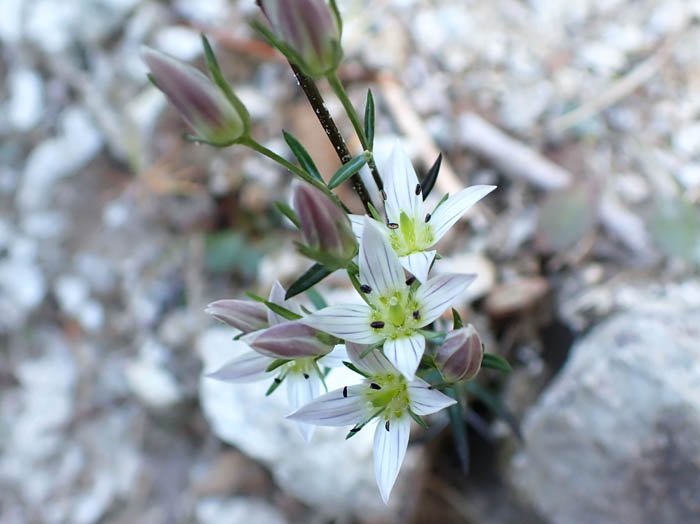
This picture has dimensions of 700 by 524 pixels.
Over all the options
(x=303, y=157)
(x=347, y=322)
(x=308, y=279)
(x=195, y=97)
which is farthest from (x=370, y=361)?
(x=195, y=97)

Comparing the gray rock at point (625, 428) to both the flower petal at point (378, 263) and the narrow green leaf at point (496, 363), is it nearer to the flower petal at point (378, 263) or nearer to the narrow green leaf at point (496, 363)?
the narrow green leaf at point (496, 363)

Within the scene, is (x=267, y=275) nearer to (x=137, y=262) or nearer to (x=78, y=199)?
(x=137, y=262)

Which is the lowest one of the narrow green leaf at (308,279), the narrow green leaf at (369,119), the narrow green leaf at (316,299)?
the narrow green leaf at (316,299)

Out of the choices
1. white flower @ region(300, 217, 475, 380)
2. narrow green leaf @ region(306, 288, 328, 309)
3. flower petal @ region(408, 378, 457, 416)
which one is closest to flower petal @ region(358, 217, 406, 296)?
white flower @ region(300, 217, 475, 380)

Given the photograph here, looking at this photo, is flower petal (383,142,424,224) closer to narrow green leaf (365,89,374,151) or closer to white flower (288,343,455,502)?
narrow green leaf (365,89,374,151)

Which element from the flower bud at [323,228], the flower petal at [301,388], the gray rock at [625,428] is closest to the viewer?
the flower bud at [323,228]

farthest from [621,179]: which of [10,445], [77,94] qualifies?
[10,445]

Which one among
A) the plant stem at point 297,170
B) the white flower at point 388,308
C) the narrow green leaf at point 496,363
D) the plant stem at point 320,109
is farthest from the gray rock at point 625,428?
the plant stem at point 297,170
